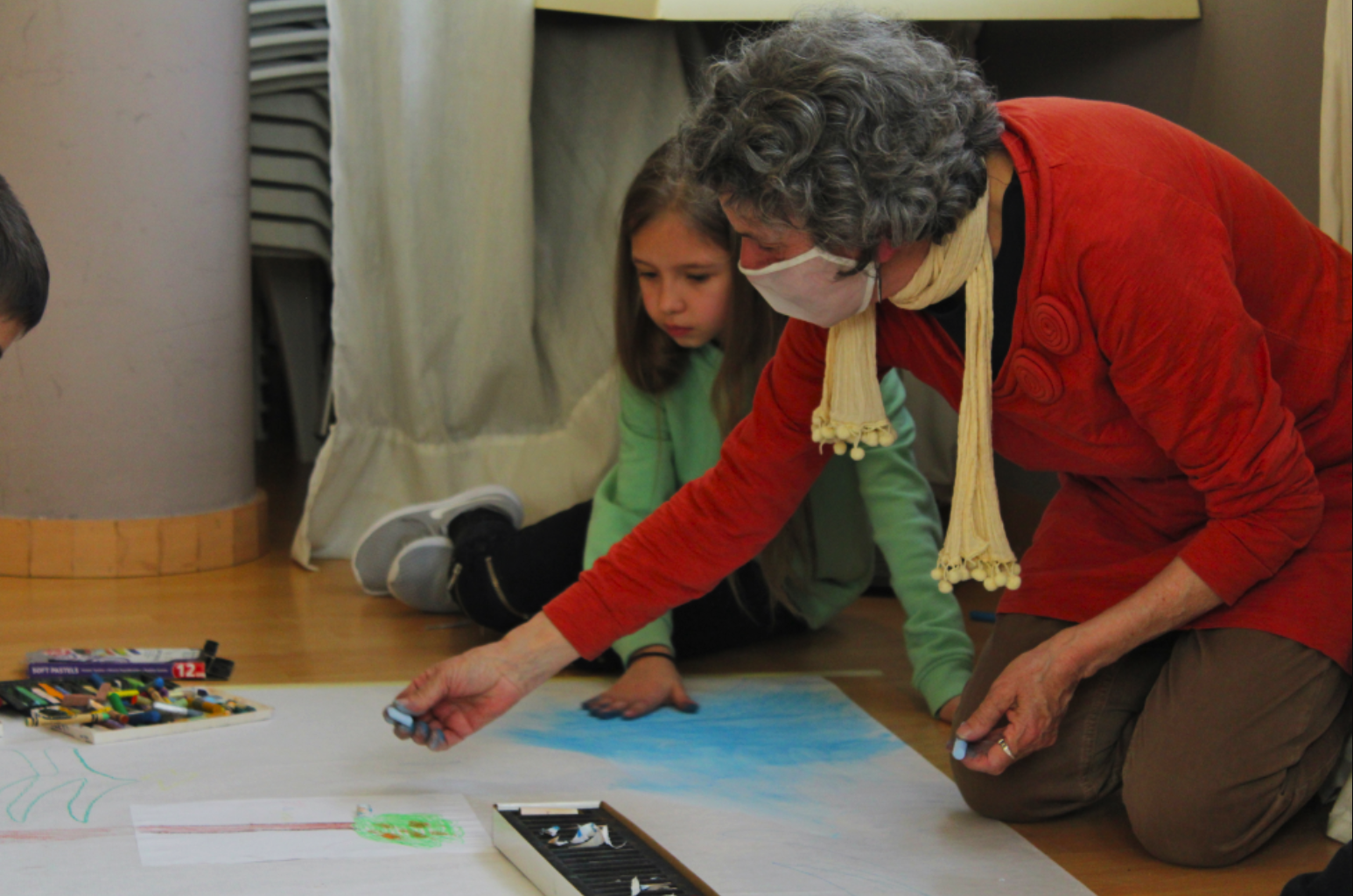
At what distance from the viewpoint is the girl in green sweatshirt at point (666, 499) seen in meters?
1.30

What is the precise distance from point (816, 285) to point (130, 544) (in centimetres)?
104

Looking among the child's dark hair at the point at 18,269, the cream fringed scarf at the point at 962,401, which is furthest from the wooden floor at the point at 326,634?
the child's dark hair at the point at 18,269

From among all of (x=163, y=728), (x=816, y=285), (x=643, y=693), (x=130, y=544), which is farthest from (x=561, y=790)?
(x=130, y=544)

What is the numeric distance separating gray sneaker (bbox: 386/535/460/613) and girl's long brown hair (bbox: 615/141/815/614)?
32 cm

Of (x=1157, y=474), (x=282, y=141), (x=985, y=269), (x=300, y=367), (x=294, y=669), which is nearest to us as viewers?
(x=985, y=269)

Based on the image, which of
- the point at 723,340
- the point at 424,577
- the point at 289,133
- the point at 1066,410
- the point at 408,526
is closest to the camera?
the point at 1066,410

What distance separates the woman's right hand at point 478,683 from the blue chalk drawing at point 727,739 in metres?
0.13

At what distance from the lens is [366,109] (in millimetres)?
1680

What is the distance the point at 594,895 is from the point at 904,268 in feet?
1.46

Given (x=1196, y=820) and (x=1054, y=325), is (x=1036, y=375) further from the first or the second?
(x=1196, y=820)

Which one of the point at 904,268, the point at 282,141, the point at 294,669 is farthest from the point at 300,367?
the point at 904,268

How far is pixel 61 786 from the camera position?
3.19ft

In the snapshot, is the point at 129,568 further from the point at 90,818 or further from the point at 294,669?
the point at 90,818

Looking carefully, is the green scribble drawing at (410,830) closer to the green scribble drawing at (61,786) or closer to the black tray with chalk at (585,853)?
the black tray with chalk at (585,853)
